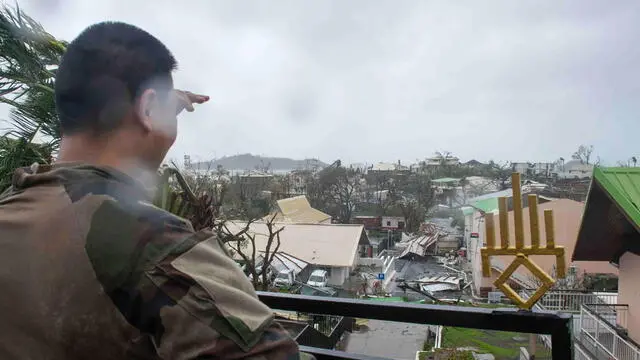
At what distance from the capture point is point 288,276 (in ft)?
23.1

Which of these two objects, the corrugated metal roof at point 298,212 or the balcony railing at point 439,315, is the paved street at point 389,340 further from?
the corrugated metal roof at point 298,212

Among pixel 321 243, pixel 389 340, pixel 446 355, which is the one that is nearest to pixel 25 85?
pixel 389 340

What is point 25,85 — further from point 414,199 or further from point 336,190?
point 414,199

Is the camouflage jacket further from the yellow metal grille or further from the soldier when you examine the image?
the yellow metal grille

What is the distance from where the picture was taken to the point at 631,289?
3.75 m

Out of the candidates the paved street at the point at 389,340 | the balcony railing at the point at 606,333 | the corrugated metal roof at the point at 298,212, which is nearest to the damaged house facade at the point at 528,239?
the balcony railing at the point at 606,333

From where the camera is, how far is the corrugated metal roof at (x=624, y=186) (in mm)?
2906

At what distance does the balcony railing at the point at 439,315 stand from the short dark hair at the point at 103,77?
1.95 ft

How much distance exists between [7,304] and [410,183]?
320 inches

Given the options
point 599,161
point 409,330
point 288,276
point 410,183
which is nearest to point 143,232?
point 599,161

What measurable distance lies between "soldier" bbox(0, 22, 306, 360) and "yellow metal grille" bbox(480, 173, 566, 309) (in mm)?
598

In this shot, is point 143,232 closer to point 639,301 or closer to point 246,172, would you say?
point 639,301

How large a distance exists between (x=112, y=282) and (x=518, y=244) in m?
A: 0.74

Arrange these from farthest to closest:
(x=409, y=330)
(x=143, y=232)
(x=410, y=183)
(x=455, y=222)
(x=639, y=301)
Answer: (x=410, y=183) → (x=455, y=222) → (x=409, y=330) → (x=639, y=301) → (x=143, y=232)
